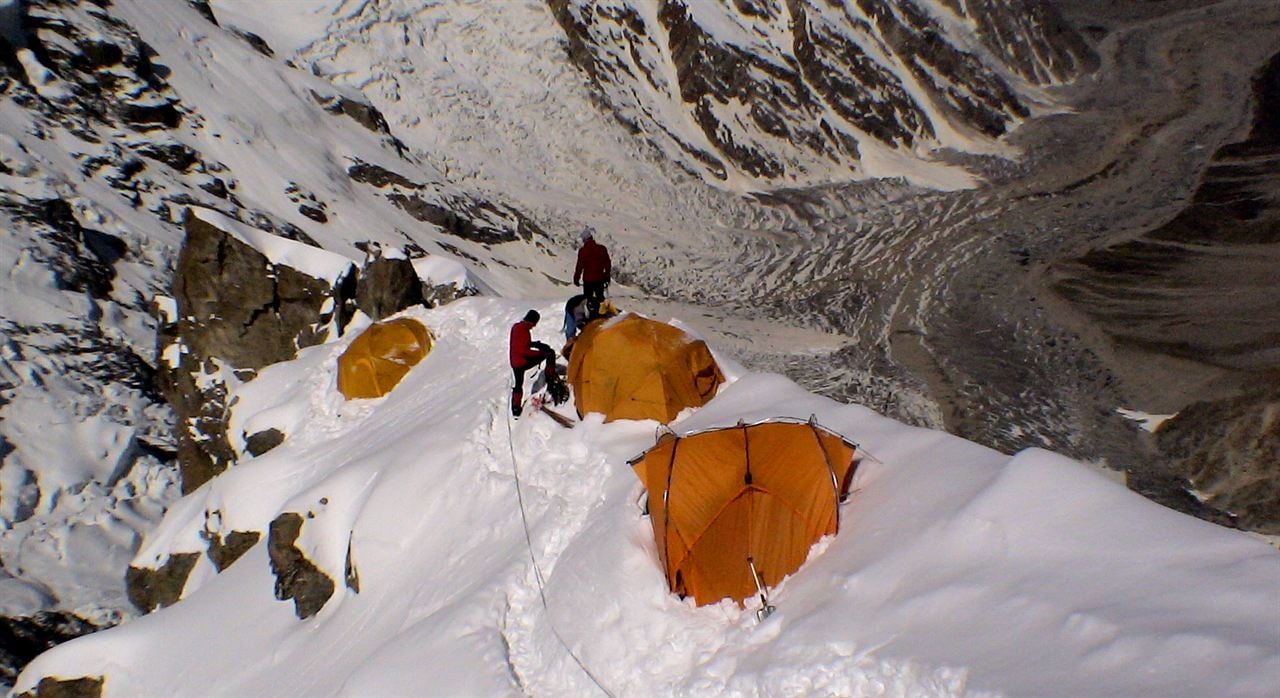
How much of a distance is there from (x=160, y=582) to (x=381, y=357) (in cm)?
575

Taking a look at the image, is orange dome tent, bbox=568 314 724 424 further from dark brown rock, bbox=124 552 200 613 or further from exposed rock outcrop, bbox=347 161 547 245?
exposed rock outcrop, bbox=347 161 547 245

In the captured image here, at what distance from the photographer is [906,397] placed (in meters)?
20.8

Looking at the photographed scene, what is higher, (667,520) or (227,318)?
(667,520)

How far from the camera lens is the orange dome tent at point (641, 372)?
9.41m

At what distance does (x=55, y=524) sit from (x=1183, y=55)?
70.5 metres

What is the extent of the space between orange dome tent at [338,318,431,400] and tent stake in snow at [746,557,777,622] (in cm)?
941

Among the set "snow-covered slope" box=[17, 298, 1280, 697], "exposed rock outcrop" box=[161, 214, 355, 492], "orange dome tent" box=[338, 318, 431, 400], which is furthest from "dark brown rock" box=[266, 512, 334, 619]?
"exposed rock outcrop" box=[161, 214, 355, 492]

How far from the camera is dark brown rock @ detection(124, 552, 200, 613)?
14906 millimetres

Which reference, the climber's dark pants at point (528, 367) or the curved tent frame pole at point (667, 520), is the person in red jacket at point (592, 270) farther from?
the curved tent frame pole at point (667, 520)

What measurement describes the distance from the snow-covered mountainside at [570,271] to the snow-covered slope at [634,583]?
48 mm

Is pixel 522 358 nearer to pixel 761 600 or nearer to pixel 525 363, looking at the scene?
pixel 525 363

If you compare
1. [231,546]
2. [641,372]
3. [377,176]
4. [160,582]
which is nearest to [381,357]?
[231,546]

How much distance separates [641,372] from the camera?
9445mm

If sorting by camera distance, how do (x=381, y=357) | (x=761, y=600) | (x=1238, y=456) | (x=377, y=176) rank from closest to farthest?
(x=761, y=600) → (x=381, y=357) → (x=1238, y=456) → (x=377, y=176)
